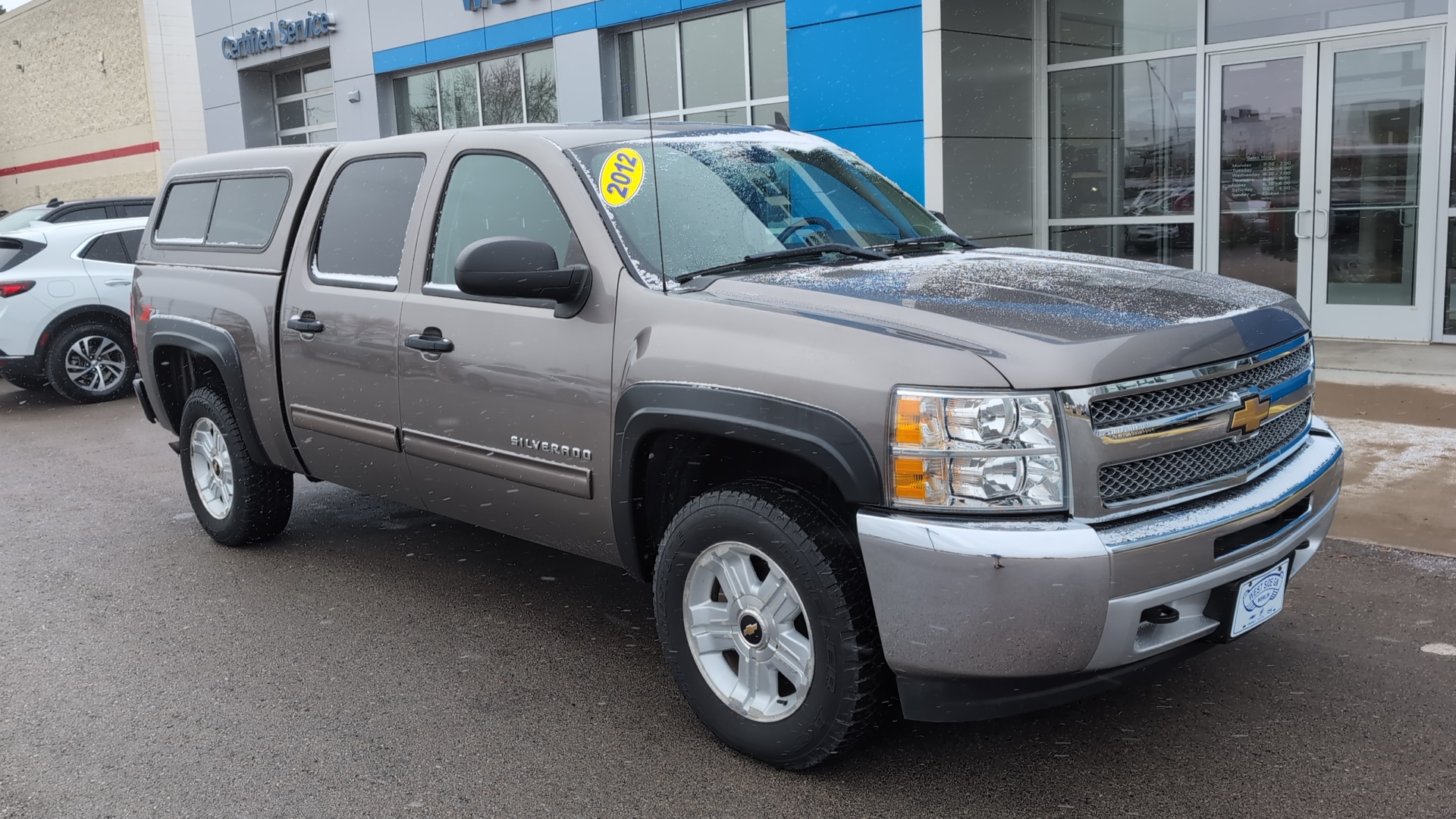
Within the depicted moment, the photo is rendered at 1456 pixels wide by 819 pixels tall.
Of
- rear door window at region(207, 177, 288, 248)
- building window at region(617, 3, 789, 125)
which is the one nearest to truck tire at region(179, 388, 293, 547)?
rear door window at region(207, 177, 288, 248)

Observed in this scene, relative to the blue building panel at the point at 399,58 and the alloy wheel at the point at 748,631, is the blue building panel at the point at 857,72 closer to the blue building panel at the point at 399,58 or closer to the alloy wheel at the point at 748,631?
the blue building panel at the point at 399,58

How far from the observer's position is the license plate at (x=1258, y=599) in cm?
313

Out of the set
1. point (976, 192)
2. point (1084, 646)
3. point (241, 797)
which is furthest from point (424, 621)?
point (976, 192)

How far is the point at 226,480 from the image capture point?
5887mm

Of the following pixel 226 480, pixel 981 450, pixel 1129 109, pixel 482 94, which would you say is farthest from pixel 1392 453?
pixel 482 94

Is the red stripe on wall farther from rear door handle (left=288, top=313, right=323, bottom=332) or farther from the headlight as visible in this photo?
the headlight

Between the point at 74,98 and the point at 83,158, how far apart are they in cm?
160

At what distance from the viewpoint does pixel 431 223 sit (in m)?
4.51

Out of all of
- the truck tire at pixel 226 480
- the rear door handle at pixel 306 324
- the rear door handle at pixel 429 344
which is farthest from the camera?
the truck tire at pixel 226 480

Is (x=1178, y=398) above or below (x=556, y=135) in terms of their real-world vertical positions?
below

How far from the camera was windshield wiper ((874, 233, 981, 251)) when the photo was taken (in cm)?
430

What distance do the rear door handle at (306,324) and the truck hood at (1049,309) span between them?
2.06m

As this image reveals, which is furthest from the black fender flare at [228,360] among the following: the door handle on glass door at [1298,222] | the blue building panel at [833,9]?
the door handle on glass door at [1298,222]

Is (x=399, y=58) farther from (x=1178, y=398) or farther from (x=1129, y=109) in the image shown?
(x=1178, y=398)
